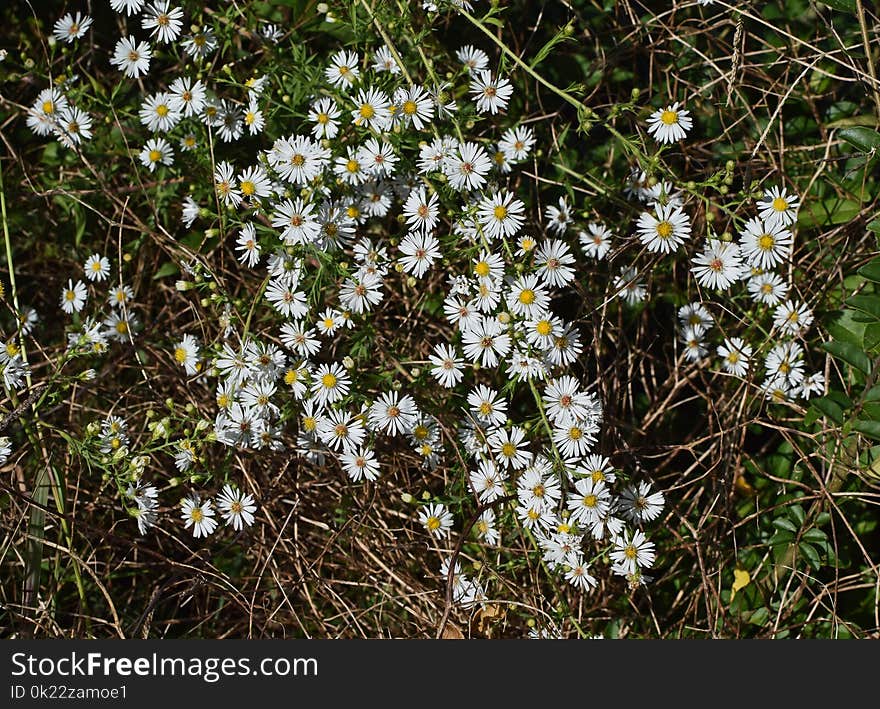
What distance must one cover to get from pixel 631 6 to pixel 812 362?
4.23 feet

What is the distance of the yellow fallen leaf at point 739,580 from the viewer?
2.55 meters

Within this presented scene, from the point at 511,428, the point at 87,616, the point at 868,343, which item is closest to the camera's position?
the point at 868,343

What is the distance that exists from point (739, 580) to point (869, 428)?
695 millimetres

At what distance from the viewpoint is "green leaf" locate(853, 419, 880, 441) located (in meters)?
2.09

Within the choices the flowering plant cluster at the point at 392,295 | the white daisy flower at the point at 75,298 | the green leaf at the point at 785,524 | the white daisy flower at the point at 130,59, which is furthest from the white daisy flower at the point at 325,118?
the green leaf at the point at 785,524

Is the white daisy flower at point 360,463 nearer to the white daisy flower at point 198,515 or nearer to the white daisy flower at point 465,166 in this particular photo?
the white daisy flower at point 198,515

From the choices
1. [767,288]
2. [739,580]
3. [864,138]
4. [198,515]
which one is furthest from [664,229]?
[198,515]

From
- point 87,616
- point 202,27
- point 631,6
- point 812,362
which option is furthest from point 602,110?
point 87,616

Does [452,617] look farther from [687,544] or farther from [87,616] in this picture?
[87,616]

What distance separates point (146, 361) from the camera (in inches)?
106

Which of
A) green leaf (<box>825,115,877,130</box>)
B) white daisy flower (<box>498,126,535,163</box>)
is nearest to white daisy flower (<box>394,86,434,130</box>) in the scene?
white daisy flower (<box>498,126,535,163</box>)

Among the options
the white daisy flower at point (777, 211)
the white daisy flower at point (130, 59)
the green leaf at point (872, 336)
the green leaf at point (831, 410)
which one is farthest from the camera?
the white daisy flower at point (130, 59)

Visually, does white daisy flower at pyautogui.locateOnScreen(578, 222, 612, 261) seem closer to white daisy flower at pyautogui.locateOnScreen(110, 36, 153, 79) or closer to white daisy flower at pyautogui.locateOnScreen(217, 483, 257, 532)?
white daisy flower at pyautogui.locateOnScreen(217, 483, 257, 532)

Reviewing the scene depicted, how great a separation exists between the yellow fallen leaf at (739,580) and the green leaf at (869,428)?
0.65m
